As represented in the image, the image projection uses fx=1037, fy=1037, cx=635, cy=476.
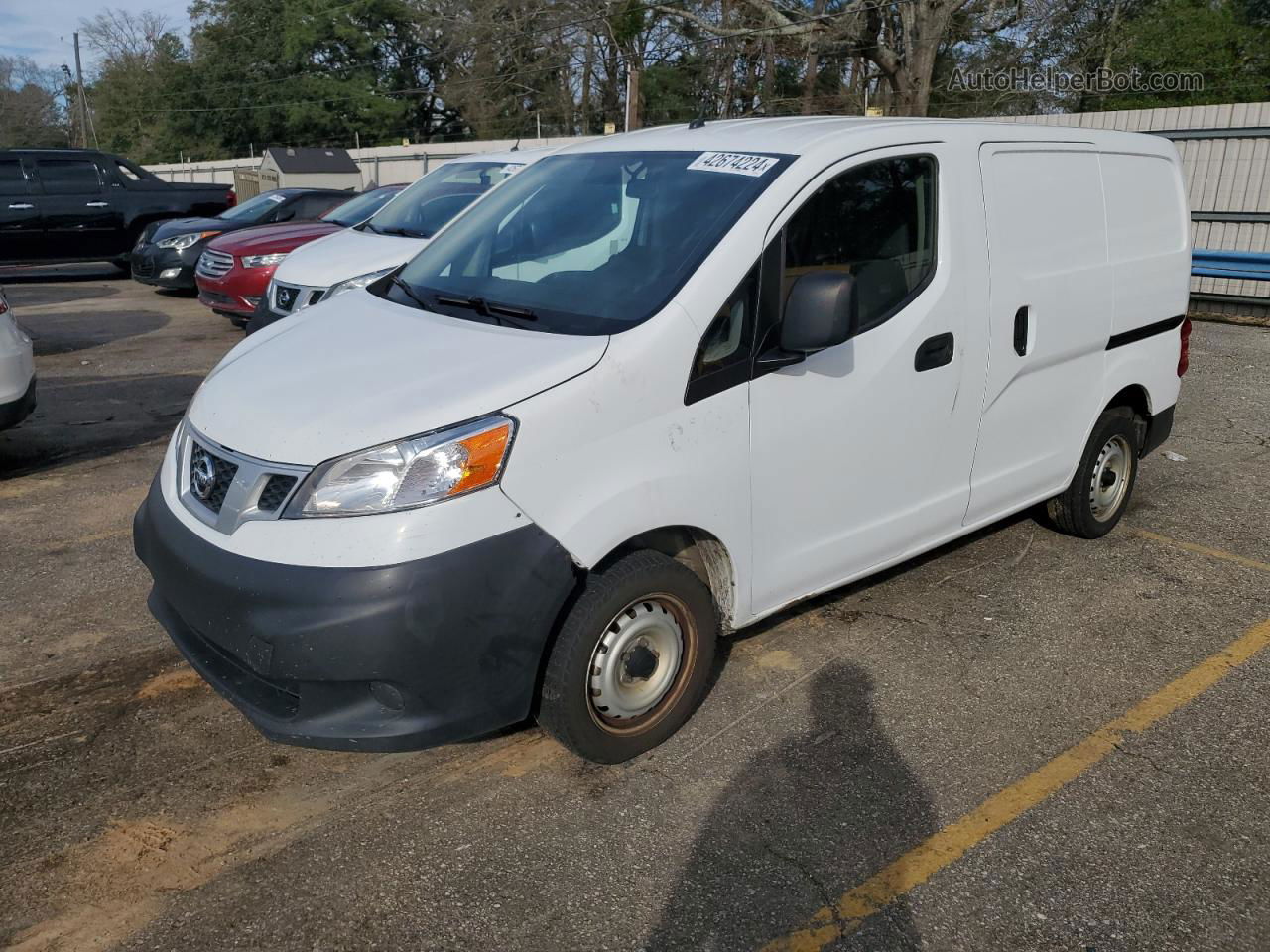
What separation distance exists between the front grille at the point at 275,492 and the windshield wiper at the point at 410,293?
1.02 m

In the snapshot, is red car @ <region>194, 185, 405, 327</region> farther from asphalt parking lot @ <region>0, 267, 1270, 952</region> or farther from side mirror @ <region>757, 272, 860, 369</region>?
side mirror @ <region>757, 272, 860, 369</region>

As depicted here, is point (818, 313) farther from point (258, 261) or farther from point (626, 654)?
→ point (258, 261)

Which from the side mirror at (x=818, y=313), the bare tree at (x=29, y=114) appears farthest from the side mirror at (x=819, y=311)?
the bare tree at (x=29, y=114)

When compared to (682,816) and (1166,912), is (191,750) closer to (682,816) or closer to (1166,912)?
(682,816)

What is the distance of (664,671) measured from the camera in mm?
3367

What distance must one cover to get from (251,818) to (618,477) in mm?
1496

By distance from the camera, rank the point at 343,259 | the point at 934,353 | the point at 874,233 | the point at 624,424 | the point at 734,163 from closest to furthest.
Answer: the point at 624,424 → the point at 734,163 → the point at 874,233 → the point at 934,353 → the point at 343,259

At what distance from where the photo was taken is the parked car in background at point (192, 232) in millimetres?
13375

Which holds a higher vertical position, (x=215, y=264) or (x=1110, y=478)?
(x=215, y=264)

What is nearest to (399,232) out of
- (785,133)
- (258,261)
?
(258,261)

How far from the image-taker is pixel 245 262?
33.6 feet

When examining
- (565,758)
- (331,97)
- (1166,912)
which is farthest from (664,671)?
(331,97)

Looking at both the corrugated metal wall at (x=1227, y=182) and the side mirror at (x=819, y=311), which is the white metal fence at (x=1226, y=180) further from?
the side mirror at (x=819, y=311)

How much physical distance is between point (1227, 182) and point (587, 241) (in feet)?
39.3
